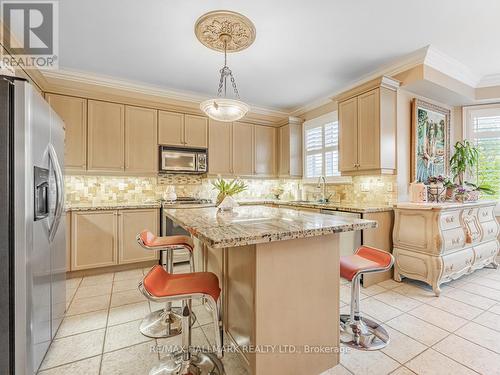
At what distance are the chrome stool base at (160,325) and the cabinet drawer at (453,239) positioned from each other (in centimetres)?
281

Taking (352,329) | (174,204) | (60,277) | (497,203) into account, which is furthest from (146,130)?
(497,203)

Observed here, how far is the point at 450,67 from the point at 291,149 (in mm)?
2607

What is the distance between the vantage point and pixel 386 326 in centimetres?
207

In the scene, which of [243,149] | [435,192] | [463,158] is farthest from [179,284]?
[463,158]

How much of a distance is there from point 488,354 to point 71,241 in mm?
4330

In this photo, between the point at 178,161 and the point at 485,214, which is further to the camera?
the point at 178,161

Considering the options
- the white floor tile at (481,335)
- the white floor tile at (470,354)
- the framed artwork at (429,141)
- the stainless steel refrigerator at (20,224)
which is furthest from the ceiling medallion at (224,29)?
the white floor tile at (481,335)

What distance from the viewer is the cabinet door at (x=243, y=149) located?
4637mm

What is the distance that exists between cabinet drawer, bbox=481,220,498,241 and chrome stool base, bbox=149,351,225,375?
372 cm

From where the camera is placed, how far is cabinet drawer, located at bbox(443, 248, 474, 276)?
270 centimetres

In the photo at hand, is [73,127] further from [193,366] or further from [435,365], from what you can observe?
[435,365]

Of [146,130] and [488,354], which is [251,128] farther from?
[488,354]

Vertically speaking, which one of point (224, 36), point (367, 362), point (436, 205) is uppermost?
point (224, 36)

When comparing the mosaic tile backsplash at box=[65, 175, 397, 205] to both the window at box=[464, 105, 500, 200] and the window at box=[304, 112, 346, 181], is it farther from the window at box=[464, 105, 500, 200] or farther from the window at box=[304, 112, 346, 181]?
the window at box=[464, 105, 500, 200]
